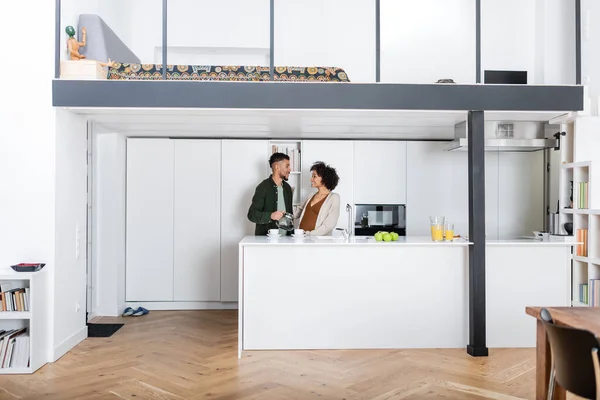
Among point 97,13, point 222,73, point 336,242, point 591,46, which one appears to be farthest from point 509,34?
point 97,13

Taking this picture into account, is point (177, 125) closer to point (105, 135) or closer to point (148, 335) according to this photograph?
point (105, 135)

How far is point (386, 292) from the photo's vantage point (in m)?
5.06

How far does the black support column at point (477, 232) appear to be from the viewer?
194 inches

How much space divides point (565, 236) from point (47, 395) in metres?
4.74

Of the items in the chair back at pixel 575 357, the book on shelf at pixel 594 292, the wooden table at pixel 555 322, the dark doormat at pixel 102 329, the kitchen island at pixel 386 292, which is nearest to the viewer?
the chair back at pixel 575 357

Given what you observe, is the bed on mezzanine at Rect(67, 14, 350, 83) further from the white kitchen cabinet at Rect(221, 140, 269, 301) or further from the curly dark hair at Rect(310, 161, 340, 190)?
the white kitchen cabinet at Rect(221, 140, 269, 301)

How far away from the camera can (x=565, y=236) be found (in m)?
5.50

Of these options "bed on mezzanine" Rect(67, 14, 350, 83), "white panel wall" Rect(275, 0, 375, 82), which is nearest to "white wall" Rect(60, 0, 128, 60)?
"bed on mezzanine" Rect(67, 14, 350, 83)

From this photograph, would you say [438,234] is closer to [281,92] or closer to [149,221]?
[281,92]

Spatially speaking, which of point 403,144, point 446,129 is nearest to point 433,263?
point 446,129

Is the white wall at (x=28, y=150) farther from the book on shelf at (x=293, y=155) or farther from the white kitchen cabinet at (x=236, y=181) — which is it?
the book on shelf at (x=293, y=155)

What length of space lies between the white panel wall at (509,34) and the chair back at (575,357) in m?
6.24

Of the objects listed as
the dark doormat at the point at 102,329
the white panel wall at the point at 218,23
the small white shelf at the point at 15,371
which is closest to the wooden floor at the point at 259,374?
the small white shelf at the point at 15,371

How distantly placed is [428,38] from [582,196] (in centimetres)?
359
